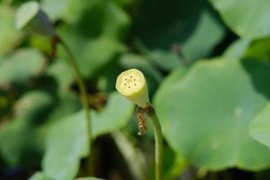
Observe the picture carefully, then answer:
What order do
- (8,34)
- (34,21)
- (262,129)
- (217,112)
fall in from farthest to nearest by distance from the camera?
(8,34) → (217,112) → (34,21) → (262,129)

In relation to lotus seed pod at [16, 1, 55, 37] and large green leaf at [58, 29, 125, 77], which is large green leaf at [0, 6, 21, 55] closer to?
large green leaf at [58, 29, 125, 77]

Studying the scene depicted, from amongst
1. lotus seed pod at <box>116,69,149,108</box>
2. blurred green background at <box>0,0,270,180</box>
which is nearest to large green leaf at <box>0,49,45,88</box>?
blurred green background at <box>0,0,270,180</box>

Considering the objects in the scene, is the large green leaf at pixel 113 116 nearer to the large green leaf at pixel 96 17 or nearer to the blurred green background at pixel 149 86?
the blurred green background at pixel 149 86

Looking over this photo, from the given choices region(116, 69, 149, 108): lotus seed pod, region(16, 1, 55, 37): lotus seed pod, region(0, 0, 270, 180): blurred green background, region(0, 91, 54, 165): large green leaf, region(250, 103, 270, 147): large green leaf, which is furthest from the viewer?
region(0, 91, 54, 165): large green leaf

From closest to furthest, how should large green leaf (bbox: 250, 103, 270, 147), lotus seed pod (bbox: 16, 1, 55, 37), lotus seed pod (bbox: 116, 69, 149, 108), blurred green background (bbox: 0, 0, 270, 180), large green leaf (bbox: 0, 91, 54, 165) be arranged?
lotus seed pod (bbox: 116, 69, 149, 108) → large green leaf (bbox: 250, 103, 270, 147) → lotus seed pod (bbox: 16, 1, 55, 37) → blurred green background (bbox: 0, 0, 270, 180) → large green leaf (bbox: 0, 91, 54, 165)

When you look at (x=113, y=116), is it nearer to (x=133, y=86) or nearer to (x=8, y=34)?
(x=8, y=34)

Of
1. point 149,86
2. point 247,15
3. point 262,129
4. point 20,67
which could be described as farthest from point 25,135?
point 262,129

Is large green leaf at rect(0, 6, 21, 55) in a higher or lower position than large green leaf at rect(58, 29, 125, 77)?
higher
